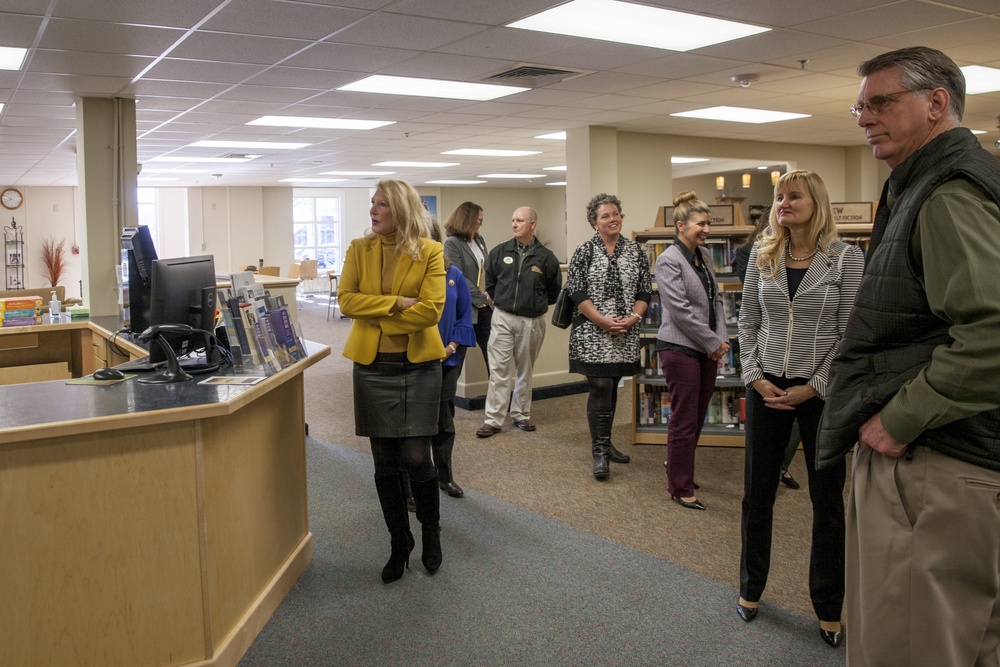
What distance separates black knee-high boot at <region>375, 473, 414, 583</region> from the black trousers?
1.36 metres

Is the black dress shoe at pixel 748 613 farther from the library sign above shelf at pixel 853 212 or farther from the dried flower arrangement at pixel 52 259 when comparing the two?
the dried flower arrangement at pixel 52 259

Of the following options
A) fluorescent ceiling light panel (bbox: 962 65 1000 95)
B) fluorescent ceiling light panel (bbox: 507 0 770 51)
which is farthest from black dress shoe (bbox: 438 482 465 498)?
fluorescent ceiling light panel (bbox: 962 65 1000 95)

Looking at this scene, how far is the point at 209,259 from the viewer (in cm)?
378

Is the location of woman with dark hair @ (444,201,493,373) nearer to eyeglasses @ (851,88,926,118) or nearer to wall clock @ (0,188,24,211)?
eyeglasses @ (851,88,926,118)

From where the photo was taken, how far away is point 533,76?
18.8ft

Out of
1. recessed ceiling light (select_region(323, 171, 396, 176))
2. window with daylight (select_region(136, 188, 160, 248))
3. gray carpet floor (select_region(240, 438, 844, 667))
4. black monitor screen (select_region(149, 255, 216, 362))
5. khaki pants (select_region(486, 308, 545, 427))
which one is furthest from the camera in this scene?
window with daylight (select_region(136, 188, 160, 248))

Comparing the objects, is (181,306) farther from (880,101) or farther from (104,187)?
(104,187)

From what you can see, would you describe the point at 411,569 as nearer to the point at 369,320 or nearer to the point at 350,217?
the point at 369,320

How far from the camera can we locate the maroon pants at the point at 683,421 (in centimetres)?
421

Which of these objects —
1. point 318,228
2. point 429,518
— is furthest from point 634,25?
point 318,228

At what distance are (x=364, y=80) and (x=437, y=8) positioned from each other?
1.97 meters

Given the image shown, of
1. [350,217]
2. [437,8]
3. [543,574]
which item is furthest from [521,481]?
[350,217]

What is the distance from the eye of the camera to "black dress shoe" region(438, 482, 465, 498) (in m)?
4.40

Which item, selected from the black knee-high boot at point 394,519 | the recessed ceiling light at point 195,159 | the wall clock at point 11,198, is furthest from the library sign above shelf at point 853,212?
the wall clock at point 11,198
